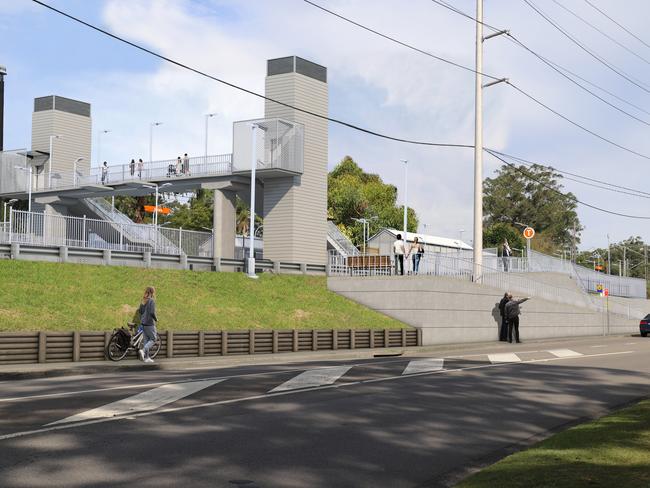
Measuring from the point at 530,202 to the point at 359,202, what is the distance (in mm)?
50513

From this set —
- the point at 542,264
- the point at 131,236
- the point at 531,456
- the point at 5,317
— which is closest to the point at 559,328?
the point at 542,264

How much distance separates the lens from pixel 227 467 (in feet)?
23.4

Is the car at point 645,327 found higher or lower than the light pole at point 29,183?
lower

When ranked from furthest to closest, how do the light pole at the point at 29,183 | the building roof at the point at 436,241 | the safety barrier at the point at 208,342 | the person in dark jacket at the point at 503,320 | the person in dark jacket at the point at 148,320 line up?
the building roof at the point at 436,241
the light pole at the point at 29,183
the person in dark jacket at the point at 503,320
the person in dark jacket at the point at 148,320
the safety barrier at the point at 208,342

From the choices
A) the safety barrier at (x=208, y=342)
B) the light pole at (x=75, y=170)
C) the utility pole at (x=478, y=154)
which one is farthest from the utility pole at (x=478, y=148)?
the light pole at (x=75, y=170)

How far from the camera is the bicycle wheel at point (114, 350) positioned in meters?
19.7

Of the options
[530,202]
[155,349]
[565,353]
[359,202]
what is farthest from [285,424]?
[530,202]

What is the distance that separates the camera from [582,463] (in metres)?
6.91

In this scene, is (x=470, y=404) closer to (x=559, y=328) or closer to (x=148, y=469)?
(x=148, y=469)

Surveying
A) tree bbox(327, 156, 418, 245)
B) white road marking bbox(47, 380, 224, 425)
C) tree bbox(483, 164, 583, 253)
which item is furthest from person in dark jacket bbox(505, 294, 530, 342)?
tree bbox(483, 164, 583, 253)

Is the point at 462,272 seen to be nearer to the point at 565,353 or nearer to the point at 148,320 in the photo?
the point at 565,353

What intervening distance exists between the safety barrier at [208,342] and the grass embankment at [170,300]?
2.59 m

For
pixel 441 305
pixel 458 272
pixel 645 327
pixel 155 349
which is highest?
pixel 458 272

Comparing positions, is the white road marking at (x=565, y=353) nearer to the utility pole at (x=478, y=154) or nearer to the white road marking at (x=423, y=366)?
the white road marking at (x=423, y=366)
